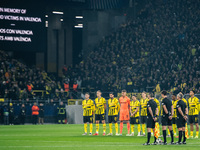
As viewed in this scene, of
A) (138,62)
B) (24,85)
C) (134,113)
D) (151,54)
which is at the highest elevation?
(151,54)

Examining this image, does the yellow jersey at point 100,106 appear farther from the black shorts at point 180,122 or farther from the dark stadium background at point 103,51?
the dark stadium background at point 103,51

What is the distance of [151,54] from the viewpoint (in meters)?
47.8

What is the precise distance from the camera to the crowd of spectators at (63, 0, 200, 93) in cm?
4166

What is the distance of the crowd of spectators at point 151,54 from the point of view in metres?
41.7

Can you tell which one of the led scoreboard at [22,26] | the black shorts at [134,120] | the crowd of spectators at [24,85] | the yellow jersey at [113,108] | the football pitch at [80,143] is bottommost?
the football pitch at [80,143]

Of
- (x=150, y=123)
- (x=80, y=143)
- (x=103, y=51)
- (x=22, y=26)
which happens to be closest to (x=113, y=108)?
(x=80, y=143)

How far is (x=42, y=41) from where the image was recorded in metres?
39.5

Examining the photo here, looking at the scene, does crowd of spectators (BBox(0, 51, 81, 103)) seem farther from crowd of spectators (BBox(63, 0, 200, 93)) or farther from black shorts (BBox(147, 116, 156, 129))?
black shorts (BBox(147, 116, 156, 129))

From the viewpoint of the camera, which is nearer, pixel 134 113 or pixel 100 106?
pixel 134 113

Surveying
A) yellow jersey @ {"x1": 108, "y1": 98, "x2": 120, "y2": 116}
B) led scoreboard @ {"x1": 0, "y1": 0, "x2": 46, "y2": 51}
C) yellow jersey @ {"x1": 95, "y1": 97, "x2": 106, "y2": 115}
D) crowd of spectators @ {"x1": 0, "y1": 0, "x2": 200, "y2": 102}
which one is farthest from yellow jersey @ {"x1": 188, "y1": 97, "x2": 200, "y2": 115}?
led scoreboard @ {"x1": 0, "y1": 0, "x2": 46, "y2": 51}

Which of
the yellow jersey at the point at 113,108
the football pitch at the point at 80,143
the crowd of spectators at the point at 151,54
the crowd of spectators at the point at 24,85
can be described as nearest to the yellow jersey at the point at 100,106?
the yellow jersey at the point at 113,108

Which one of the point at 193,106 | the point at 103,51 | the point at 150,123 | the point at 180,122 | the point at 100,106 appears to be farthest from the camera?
the point at 103,51

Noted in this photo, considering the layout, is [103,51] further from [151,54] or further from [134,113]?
[134,113]

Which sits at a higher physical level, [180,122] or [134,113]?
[134,113]
